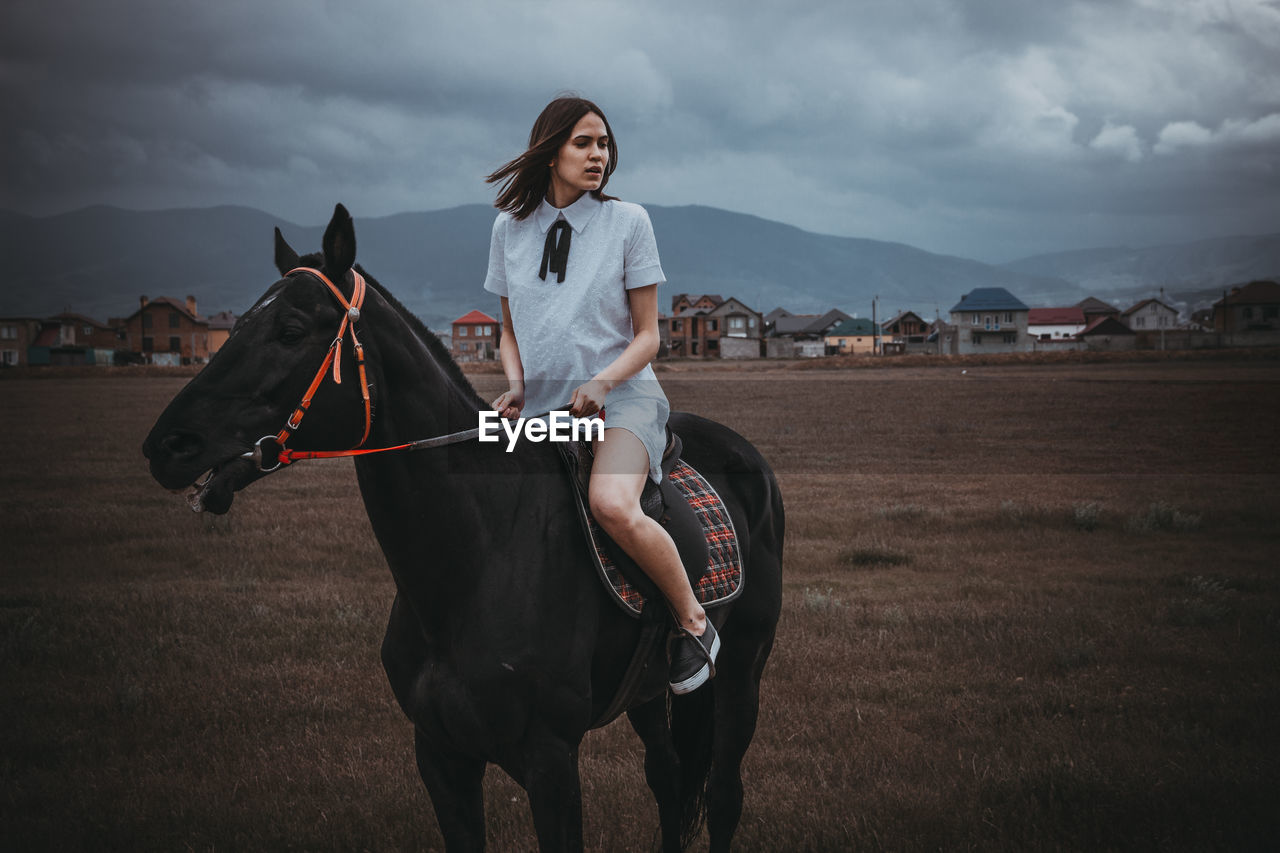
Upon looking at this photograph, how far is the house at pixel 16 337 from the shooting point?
64312 millimetres

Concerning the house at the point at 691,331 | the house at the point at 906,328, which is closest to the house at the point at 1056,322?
the house at the point at 906,328

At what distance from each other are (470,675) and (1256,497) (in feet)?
51.5

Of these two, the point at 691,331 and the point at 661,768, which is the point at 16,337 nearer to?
the point at 661,768

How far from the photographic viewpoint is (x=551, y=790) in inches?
119

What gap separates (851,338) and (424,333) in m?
143

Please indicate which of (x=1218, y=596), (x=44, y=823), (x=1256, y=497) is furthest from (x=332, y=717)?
(x=1256, y=497)

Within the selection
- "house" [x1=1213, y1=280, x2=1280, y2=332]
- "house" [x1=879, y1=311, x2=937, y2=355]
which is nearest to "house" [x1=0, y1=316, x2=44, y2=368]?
"house" [x1=1213, y1=280, x2=1280, y2=332]

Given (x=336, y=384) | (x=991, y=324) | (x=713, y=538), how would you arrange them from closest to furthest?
(x=336, y=384)
(x=713, y=538)
(x=991, y=324)

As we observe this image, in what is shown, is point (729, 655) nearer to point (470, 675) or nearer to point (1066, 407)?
point (470, 675)

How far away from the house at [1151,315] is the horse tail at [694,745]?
531 ft

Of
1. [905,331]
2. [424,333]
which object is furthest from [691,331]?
[424,333]

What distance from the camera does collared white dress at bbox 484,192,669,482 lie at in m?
3.25

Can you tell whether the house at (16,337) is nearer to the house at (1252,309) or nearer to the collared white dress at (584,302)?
the collared white dress at (584,302)

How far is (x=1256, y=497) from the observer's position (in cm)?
1393
